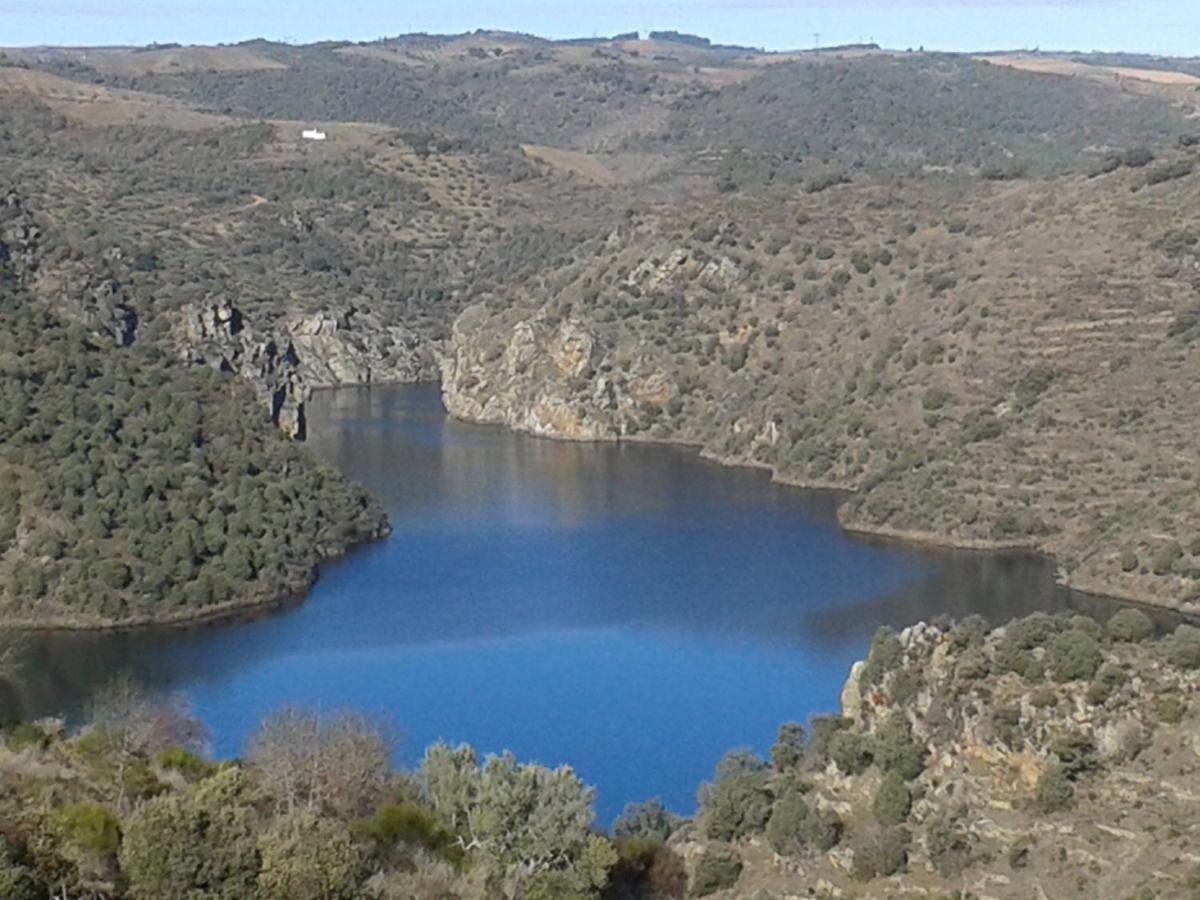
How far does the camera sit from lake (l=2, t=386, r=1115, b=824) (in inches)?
1783

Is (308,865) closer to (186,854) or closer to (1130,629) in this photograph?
(186,854)

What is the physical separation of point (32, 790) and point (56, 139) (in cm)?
12114

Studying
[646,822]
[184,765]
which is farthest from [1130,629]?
[184,765]

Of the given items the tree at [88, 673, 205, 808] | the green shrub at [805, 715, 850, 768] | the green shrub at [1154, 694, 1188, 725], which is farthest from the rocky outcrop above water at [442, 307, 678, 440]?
the green shrub at [1154, 694, 1188, 725]

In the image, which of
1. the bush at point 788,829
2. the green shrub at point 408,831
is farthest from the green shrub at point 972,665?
the green shrub at point 408,831

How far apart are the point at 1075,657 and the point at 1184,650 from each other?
84.9 inches

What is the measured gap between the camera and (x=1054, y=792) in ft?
107

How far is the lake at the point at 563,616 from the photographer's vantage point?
149 ft

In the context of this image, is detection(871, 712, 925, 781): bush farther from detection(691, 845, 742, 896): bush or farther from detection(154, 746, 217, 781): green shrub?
detection(154, 746, 217, 781): green shrub

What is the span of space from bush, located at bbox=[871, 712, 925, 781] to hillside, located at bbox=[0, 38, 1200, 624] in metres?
23.3

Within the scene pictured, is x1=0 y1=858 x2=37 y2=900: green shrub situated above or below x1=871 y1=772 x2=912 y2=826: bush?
above

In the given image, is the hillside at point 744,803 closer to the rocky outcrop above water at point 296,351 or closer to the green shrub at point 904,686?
the green shrub at point 904,686

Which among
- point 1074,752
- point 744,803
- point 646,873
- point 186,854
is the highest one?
point 186,854

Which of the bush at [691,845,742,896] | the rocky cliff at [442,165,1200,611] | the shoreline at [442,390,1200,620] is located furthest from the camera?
the rocky cliff at [442,165,1200,611]
